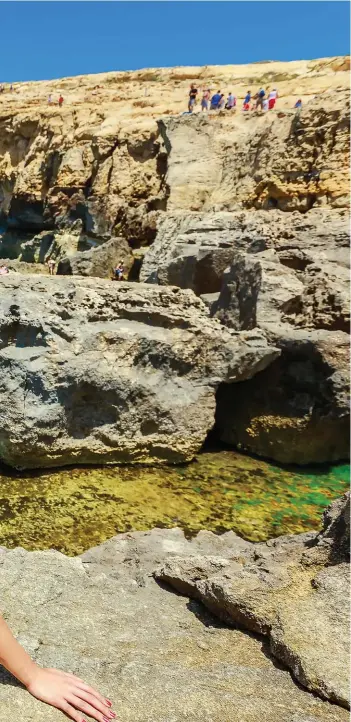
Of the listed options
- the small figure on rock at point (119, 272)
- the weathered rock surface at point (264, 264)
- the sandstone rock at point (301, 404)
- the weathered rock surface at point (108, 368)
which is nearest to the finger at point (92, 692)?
the weathered rock surface at point (108, 368)

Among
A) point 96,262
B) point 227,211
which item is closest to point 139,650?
point 227,211

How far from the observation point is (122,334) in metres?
7.91

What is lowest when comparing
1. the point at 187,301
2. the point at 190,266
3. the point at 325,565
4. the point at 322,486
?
the point at 322,486

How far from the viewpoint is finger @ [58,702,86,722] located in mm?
2148

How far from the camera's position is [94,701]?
7.25 feet

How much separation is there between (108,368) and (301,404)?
3.39 m

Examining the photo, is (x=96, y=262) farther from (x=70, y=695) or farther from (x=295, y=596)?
(x=70, y=695)

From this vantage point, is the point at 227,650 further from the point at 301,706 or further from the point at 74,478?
the point at 74,478

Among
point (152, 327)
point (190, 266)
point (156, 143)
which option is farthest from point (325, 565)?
point (156, 143)

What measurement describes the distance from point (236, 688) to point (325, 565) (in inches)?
50.6

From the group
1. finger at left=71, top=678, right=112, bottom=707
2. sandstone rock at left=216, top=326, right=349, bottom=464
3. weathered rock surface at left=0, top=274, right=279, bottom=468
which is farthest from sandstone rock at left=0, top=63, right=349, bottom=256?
finger at left=71, top=678, right=112, bottom=707

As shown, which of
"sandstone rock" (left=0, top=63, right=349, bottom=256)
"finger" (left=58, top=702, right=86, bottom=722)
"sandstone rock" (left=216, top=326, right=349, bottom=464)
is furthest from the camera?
"sandstone rock" (left=0, top=63, right=349, bottom=256)

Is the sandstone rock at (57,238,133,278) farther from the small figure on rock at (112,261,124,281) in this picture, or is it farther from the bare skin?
the bare skin

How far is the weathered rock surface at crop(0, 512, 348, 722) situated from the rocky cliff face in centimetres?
439
